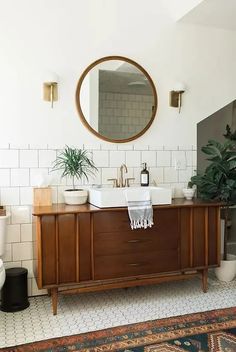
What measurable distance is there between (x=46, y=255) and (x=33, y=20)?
2024 mm

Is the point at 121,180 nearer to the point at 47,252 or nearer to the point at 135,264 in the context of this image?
the point at 135,264

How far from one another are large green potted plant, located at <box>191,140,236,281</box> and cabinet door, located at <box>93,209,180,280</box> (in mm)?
588

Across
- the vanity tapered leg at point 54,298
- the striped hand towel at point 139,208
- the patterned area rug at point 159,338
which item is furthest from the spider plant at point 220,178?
the vanity tapered leg at point 54,298

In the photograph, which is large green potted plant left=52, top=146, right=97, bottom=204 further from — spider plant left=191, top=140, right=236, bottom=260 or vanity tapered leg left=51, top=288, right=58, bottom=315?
spider plant left=191, top=140, right=236, bottom=260

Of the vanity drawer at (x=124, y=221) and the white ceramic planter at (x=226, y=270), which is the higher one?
the vanity drawer at (x=124, y=221)

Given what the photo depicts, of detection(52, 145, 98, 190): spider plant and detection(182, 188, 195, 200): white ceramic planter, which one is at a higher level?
detection(52, 145, 98, 190): spider plant

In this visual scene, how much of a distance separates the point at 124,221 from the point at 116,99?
1.19m

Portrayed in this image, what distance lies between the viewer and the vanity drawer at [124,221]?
2.88 m

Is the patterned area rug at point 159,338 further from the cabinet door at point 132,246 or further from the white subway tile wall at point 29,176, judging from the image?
the white subway tile wall at point 29,176

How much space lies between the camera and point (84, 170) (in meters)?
3.36

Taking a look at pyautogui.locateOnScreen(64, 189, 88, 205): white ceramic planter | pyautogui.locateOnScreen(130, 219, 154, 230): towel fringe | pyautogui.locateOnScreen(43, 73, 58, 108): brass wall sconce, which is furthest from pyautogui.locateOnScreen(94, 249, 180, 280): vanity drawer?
pyautogui.locateOnScreen(43, 73, 58, 108): brass wall sconce

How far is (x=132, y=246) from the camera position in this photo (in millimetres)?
2967

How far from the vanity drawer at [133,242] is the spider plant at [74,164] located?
664 millimetres

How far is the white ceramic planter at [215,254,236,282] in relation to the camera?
3.56 m
